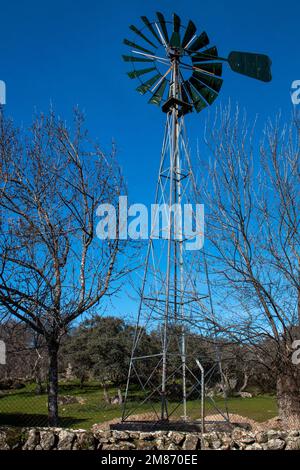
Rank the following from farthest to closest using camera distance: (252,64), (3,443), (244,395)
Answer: (244,395) → (252,64) → (3,443)

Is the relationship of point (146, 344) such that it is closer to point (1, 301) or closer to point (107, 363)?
point (107, 363)

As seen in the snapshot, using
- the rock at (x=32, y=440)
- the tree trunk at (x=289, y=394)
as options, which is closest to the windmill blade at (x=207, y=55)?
the tree trunk at (x=289, y=394)

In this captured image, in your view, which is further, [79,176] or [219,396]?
[219,396]

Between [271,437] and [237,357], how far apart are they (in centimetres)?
107

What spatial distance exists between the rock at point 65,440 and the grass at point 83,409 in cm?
1035

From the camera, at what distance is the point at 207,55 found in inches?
362

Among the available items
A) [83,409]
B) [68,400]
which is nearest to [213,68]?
[83,409]

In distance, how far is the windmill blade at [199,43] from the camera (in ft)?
30.4

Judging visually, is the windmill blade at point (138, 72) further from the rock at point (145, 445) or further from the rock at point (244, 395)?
the rock at point (244, 395)

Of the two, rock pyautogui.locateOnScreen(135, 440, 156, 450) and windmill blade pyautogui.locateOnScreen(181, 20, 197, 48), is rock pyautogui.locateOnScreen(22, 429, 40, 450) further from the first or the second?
windmill blade pyautogui.locateOnScreen(181, 20, 197, 48)

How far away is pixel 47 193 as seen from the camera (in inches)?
298

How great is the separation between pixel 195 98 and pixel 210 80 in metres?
0.56

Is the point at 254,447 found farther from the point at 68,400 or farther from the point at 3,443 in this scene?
the point at 68,400

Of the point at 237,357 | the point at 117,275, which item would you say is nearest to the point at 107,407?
the point at 117,275
